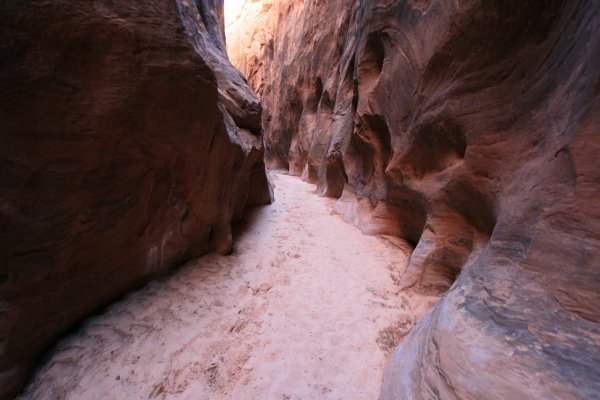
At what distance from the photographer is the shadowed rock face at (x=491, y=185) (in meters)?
1.56

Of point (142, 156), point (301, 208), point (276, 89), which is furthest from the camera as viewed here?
point (276, 89)

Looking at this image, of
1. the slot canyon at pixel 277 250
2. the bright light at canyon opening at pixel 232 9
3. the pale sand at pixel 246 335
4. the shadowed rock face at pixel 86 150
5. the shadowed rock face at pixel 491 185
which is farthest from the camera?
the bright light at canyon opening at pixel 232 9

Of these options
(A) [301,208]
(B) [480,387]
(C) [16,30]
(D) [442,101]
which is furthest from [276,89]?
(B) [480,387]

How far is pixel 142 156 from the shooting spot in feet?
9.53

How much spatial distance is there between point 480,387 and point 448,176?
284 centimetres

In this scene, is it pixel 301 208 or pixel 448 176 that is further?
pixel 301 208

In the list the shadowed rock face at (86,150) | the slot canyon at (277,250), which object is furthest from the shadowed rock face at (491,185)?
the shadowed rock face at (86,150)

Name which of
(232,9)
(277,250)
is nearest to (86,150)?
(277,250)

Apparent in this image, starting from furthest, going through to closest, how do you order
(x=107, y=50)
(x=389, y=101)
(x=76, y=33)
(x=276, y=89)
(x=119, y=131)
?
(x=276, y=89)
(x=389, y=101)
(x=119, y=131)
(x=107, y=50)
(x=76, y=33)

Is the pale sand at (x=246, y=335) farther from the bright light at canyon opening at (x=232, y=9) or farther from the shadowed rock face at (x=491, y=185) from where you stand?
the bright light at canyon opening at (x=232, y=9)

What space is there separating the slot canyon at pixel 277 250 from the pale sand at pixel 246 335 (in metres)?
0.02

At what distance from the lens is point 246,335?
9.67 feet

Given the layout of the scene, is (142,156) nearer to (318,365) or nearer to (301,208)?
(318,365)

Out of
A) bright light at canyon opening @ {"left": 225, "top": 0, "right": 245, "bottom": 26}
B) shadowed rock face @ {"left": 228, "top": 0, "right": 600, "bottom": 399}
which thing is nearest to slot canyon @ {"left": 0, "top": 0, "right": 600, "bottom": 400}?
shadowed rock face @ {"left": 228, "top": 0, "right": 600, "bottom": 399}
